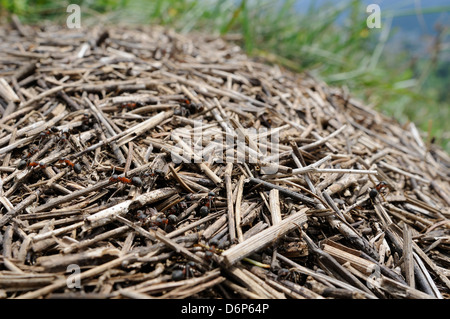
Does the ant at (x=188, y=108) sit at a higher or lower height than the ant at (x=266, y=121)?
higher

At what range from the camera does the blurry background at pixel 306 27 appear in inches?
179

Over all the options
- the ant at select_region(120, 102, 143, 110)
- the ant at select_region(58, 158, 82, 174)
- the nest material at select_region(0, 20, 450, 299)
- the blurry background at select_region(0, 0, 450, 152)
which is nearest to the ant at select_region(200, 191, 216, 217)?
the nest material at select_region(0, 20, 450, 299)

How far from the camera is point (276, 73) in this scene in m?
3.44

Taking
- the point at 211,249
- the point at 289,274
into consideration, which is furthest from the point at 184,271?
the point at 289,274

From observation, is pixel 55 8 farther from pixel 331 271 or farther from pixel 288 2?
pixel 331 271

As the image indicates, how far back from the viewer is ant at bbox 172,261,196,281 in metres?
1.50

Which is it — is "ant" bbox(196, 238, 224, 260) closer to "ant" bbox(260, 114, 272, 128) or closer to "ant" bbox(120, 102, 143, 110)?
"ant" bbox(260, 114, 272, 128)

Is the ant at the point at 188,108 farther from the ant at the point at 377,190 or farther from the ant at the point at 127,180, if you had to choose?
the ant at the point at 377,190

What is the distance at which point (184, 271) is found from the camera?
1.54m

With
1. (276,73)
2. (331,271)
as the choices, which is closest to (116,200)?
(331,271)

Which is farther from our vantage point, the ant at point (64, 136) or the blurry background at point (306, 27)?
the blurry background at point (306, 27)

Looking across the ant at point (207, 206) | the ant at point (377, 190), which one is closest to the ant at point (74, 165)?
the ant at point (207, 206)

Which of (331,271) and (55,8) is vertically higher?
(55,8)
